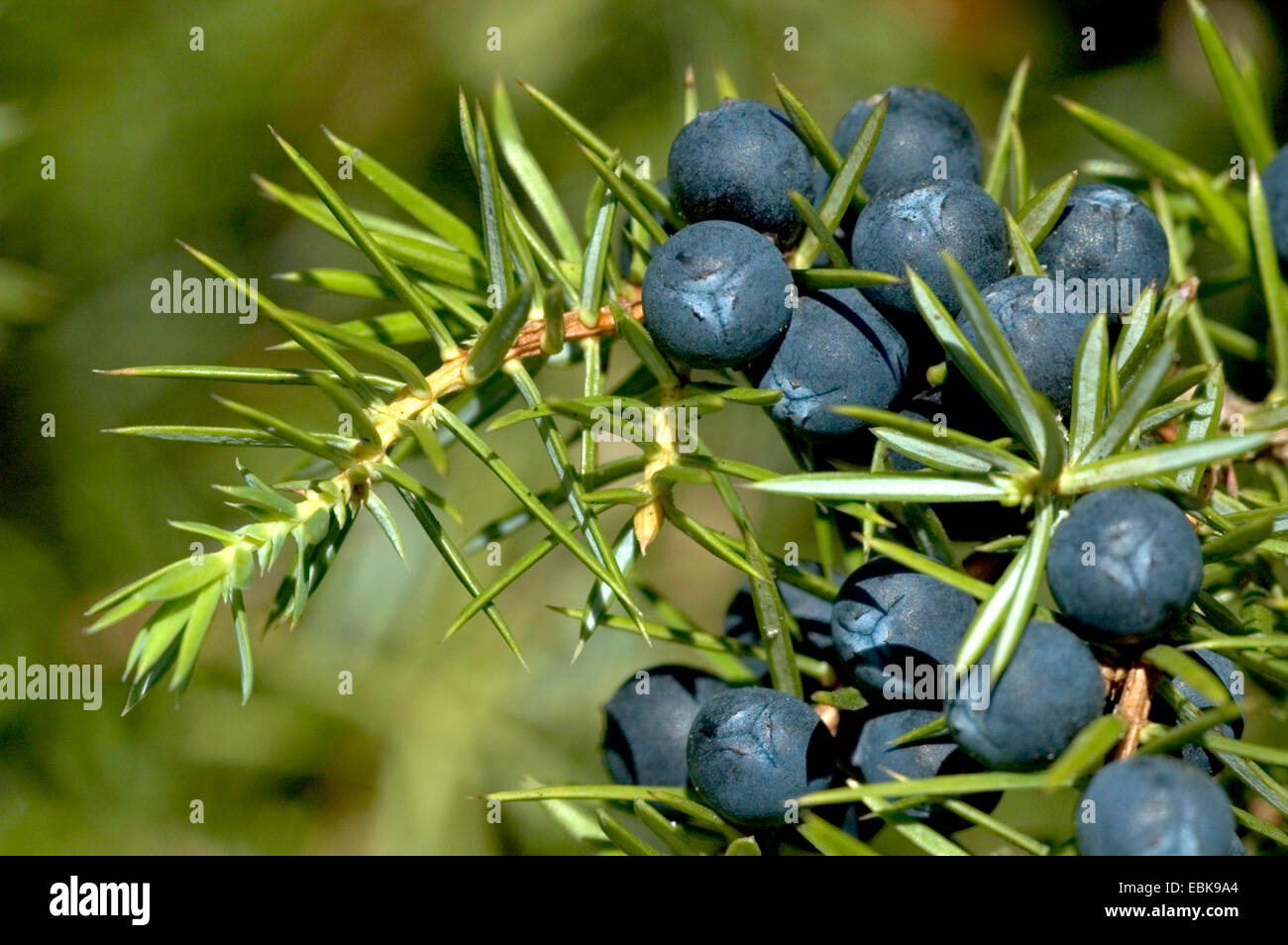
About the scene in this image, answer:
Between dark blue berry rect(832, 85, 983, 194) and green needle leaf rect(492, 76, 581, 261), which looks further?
green needle leaf rect(492, 76, 581, 261)

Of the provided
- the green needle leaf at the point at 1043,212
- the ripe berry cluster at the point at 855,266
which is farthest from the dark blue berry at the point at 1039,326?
the green needle leaf at the point at 1043,212

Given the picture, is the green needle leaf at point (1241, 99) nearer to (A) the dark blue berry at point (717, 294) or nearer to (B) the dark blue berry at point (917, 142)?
(B) the dark blue berry at point (917, 142)

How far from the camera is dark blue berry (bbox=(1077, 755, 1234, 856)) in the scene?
0.69 meters

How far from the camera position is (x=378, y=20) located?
2.37 meters

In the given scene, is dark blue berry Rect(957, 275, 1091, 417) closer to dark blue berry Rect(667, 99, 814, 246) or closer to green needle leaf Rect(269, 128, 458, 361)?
dark blue berry Rect(667, 99, 814, 246)

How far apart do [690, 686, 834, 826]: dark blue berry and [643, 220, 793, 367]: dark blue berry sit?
32 centimetres

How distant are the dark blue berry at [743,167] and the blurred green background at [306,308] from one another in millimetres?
1294

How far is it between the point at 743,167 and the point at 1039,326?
0.31 metres

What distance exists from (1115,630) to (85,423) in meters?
2.09

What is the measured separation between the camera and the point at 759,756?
2.91 feet

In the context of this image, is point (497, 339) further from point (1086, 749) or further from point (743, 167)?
point (1086, 749)

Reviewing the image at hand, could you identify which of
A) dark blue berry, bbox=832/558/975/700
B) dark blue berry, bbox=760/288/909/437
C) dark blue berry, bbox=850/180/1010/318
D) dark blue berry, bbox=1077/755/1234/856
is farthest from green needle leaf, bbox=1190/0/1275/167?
dark blue berry, bbox=1077/755/1234/856

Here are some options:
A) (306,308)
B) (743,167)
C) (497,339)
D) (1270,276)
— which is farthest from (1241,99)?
(306,308)
